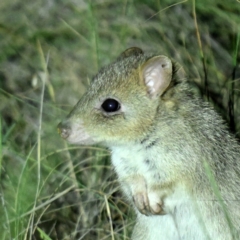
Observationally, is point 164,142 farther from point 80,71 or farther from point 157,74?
point 80,71

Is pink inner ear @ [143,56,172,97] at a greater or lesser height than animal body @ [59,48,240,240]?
greater

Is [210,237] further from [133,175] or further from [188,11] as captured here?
[188,11]

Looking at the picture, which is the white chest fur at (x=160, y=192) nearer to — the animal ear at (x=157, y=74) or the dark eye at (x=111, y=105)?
the dark eye at (x=111, y=105)

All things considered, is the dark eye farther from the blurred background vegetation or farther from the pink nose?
the blurred background vegetation

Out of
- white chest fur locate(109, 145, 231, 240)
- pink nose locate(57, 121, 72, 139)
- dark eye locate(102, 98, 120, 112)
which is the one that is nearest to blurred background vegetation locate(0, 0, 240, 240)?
white chest fur locate(109, 145, 231, 240)

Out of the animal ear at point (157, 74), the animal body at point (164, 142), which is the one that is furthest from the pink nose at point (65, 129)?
the animal ear at point (157, 74)

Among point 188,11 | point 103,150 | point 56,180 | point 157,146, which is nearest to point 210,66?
point 188,11

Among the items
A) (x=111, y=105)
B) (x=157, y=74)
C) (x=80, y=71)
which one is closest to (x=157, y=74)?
(x=157, y=74)
